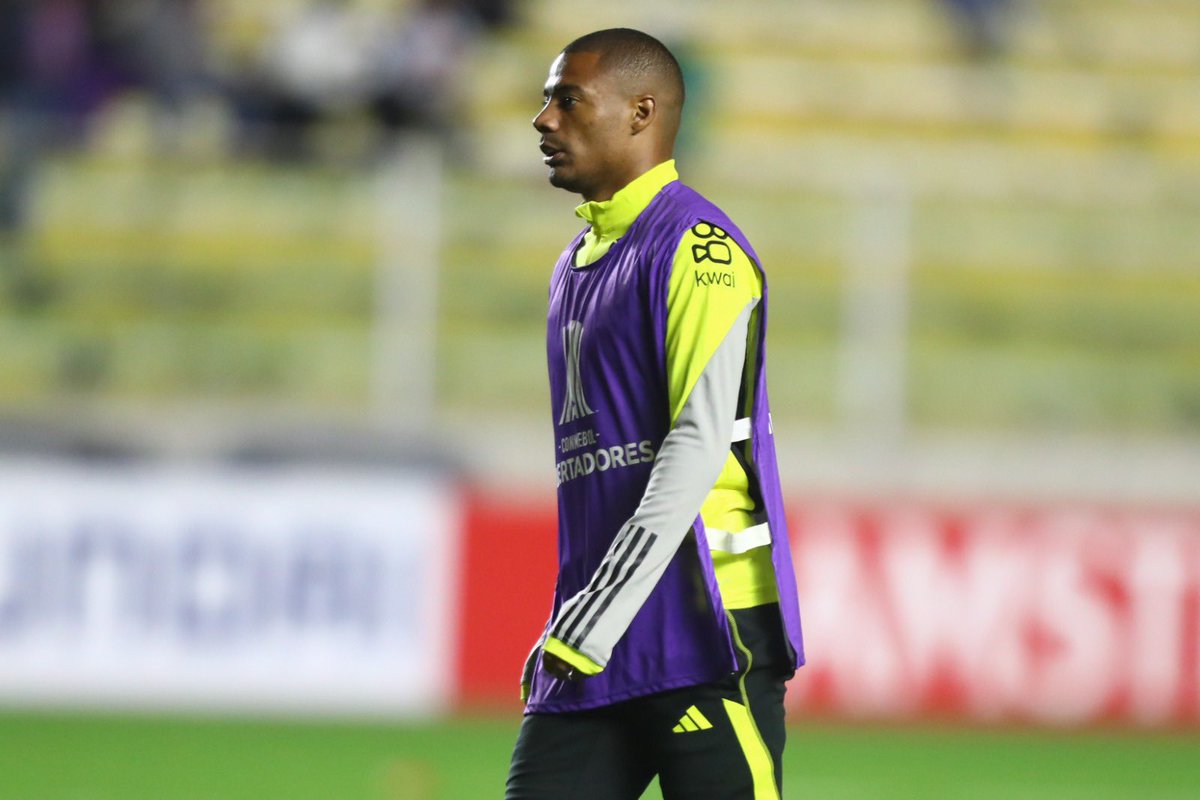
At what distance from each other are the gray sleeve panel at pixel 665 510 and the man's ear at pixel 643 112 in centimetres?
39

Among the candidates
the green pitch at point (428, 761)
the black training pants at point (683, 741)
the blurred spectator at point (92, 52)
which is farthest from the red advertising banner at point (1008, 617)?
the black training pants at point (683, 741)

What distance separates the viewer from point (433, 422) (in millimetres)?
11047

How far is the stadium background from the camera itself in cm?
1055

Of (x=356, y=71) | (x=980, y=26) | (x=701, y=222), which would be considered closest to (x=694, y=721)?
(x=701, y=222)

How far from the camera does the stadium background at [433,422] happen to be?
1055 centimetres

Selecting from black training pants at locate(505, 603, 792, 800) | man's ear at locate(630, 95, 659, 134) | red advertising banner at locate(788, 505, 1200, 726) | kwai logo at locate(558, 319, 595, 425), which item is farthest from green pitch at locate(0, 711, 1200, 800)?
Answer: man's ear at locate(630, 95, 659, 134)

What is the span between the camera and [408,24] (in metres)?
13.0

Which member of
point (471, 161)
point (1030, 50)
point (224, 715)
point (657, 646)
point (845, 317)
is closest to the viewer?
point (657, 646)

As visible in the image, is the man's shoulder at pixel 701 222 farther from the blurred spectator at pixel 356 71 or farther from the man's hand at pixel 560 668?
the blurred spectator at pixel 356 71

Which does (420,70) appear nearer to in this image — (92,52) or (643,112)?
(92,52)

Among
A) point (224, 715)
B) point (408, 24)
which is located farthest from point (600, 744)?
point (408, 24)

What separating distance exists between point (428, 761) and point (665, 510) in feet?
19.1

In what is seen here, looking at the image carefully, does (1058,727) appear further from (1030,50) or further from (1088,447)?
(1030,50)

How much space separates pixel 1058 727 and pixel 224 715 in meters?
4.02
